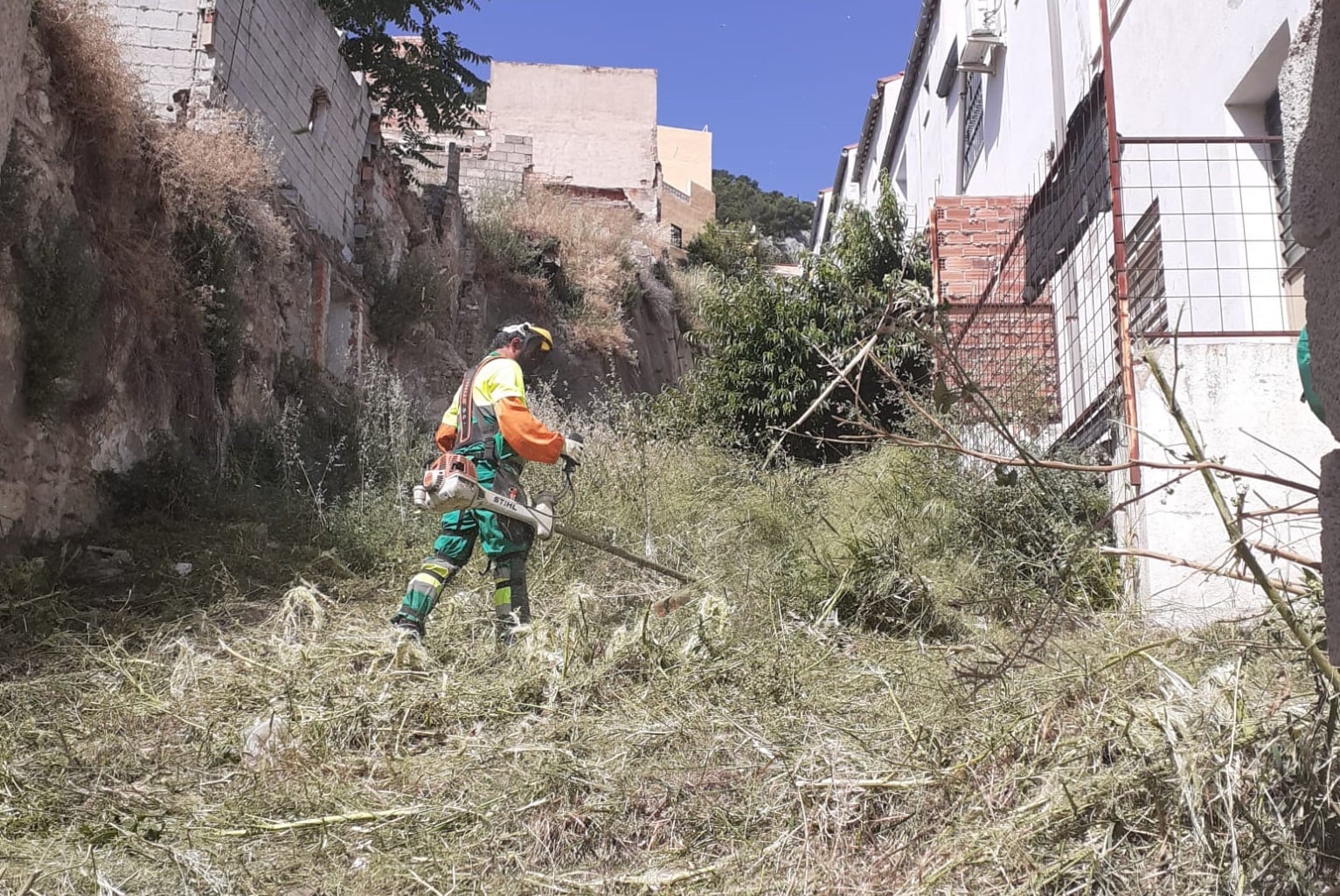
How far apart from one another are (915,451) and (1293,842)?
16.7 ft

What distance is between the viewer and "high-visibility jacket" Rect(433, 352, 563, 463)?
5.52m

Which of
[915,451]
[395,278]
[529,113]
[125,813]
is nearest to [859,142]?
[529,113]

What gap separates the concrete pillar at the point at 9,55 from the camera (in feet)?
17.4

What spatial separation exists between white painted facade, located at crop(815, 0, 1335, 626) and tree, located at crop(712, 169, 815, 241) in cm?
3428

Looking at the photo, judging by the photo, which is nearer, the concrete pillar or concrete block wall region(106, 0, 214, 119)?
the concrete pillar

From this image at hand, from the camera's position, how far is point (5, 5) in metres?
5.39

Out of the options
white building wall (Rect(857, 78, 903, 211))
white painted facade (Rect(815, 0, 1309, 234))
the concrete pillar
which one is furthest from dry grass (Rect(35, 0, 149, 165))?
white building wall (Rect(857, 78, 903, 211))

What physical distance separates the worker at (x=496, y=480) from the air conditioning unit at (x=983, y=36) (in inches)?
330

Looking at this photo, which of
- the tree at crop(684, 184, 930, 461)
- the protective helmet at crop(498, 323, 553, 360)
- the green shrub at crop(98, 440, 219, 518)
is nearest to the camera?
the protective helmet at crop(498, 323, 553, 360)

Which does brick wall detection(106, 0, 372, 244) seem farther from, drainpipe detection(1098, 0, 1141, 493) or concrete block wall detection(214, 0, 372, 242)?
drainpipe detection(1098, 0, 1141, 493)

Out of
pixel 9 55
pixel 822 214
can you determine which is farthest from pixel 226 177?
pixel 822 214

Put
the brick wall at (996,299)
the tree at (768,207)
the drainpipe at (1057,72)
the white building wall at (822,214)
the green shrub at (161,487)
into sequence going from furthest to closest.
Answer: the tree at (768,207) < the white building wall at (822,214) < the drainpipe at (1057,72) < the brick wall at (996,299) < the green shrub at (161,487)

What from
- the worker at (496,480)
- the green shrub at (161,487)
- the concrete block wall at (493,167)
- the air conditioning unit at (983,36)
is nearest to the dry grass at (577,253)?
the concrete block wall at (493,167)

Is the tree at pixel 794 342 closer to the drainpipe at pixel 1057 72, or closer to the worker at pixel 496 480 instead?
the drainpipe at pixel 1057 72
